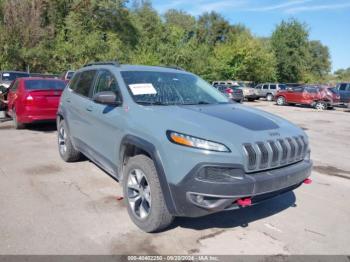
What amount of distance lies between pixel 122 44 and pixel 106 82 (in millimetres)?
34788

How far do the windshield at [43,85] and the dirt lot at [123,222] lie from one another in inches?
160

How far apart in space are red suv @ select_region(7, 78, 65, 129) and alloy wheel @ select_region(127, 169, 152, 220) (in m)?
6.24

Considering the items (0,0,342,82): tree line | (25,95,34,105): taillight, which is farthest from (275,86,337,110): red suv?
(25,95,34,105): taillight

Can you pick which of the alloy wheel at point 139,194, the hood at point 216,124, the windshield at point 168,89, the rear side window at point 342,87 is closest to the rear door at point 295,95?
the rear side window at point 342,87

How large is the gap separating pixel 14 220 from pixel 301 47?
50.2 m

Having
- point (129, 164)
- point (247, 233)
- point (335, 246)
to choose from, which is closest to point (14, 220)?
point (129, 164)

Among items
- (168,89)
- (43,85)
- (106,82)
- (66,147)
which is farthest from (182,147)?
(43,85)

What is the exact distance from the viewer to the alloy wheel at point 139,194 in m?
3.94

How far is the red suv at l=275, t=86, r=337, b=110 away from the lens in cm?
2419

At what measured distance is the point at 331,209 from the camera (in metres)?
4.78

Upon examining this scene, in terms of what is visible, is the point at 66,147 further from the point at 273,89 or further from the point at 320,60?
the point at 320,60

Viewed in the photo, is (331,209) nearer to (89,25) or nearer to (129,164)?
(129,164)

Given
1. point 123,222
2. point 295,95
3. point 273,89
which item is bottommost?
point 123,222

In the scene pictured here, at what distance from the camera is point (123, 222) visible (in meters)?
4.17
